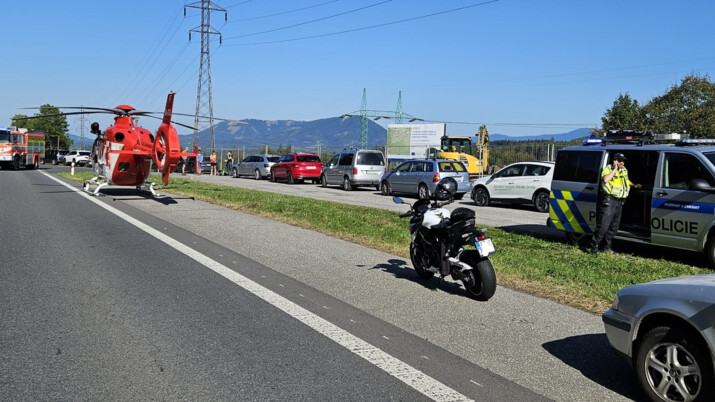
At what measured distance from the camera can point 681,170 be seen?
9945 mm

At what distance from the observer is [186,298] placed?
6879 millimetres

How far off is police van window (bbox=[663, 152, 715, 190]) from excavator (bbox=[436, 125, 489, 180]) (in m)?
28.0

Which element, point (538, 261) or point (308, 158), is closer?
point (538, 261)

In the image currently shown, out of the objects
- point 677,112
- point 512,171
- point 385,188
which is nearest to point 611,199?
point 512,171

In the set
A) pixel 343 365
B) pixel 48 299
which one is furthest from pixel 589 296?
pixel 48 299

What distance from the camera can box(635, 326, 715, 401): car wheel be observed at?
3809 millimetres

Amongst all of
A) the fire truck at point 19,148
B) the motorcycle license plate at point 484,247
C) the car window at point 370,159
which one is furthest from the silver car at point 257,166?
the motorcycle license plate at point 484,247

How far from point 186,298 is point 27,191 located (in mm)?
19836

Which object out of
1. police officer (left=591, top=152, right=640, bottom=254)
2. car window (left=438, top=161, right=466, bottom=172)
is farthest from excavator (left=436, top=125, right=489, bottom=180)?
police officer (left=591, top=152, right=640, bottom=254)

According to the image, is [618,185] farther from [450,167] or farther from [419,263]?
[450,167]

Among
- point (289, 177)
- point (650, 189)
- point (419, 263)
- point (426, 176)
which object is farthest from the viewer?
point (289, 177)

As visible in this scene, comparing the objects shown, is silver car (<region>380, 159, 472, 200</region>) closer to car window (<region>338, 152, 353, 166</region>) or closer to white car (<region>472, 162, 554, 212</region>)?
white car (<region>472, 162, 554, 212</region>)

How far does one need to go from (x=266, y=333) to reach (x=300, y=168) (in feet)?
101

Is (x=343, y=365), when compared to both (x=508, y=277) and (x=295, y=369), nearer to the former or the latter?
(x=295, y=369)
